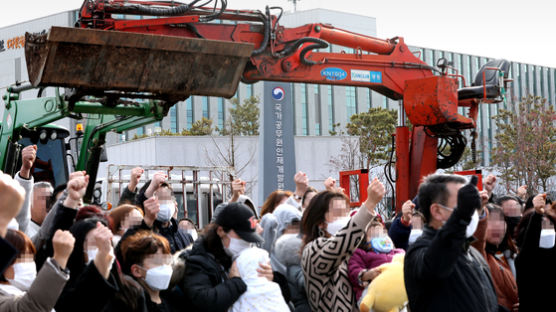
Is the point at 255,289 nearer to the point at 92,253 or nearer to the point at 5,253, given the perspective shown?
the point at 92,253

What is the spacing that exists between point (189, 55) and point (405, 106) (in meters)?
4.62

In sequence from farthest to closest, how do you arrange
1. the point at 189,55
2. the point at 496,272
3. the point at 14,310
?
1. the point at 189,55
2. the point at 496,272
3. the point at 14,310

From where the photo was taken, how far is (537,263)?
7258 mm

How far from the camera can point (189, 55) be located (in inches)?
373

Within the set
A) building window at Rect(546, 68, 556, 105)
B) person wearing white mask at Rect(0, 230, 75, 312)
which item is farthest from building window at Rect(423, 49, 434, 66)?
person wearing white mask at Rect(0, 230, 75, 312)

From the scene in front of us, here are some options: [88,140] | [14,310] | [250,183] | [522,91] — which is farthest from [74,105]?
[522,91]

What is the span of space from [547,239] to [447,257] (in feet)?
10.9

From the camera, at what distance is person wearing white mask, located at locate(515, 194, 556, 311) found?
716 centimetres

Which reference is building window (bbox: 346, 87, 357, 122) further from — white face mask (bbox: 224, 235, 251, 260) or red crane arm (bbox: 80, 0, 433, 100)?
white face mask (bbox: 224, 235, 251, 260)

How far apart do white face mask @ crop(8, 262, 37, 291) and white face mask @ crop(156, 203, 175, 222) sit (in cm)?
234

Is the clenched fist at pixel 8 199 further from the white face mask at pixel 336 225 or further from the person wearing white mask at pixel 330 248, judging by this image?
the white face mask at pixel 336 225

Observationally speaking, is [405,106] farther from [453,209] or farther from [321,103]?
[321,103]

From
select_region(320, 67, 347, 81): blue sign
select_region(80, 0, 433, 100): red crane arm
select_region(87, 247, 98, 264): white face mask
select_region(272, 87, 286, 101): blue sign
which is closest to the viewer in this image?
select_region(87, 247, 98, 264): white face mask

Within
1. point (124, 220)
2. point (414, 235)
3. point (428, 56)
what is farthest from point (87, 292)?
point (428, 56)
